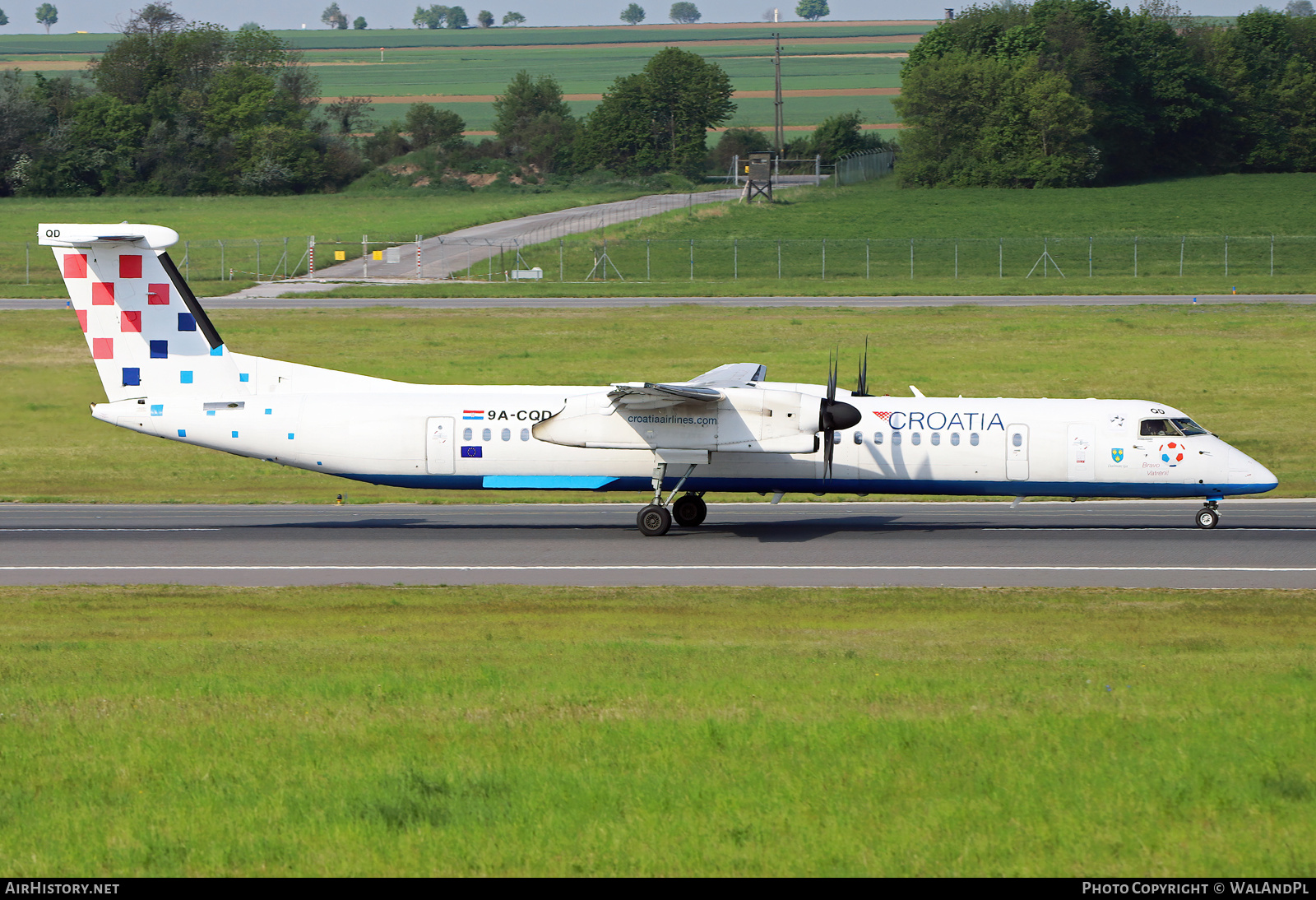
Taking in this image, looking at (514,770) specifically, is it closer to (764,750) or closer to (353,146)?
(764,750)

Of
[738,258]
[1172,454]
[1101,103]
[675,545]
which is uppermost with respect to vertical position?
[1101,103]

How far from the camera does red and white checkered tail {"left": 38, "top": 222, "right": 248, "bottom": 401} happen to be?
91.0 feet

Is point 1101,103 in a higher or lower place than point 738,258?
higher

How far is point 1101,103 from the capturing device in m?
112

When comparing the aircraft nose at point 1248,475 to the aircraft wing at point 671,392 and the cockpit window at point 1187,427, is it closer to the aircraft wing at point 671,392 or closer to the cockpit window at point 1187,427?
the cockpit window at point 1187,427

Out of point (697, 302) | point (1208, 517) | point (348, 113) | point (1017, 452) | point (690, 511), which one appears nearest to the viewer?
point (1017, 452)

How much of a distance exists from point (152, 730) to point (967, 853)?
7.45 metres

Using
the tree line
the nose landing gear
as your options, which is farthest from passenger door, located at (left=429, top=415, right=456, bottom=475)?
the tree line

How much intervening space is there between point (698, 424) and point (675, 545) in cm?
262

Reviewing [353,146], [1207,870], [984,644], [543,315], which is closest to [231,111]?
[353,146]

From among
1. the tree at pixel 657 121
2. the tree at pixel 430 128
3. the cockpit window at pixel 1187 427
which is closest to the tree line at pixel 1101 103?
the tree at pixel 657 121

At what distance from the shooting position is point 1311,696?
1275 cm

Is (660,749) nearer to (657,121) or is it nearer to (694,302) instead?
(694,302)

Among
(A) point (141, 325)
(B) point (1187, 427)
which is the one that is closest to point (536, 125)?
(A) point (141, 325)
